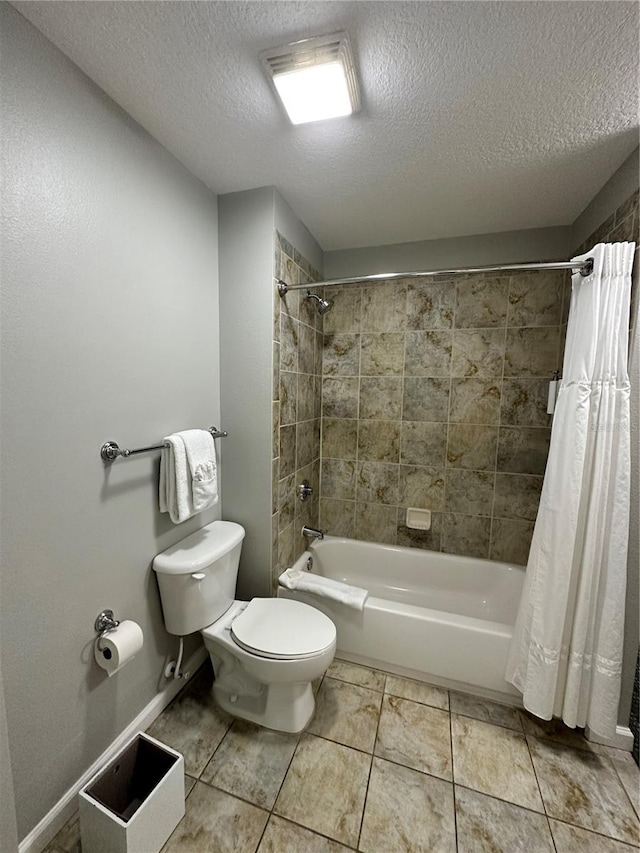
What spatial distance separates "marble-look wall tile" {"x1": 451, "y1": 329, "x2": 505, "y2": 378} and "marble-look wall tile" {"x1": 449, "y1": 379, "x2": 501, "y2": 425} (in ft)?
0.19

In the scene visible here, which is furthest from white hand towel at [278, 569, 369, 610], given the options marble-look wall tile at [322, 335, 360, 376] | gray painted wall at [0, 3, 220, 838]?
marble-look wall tile at [322, 335, 360, 376]

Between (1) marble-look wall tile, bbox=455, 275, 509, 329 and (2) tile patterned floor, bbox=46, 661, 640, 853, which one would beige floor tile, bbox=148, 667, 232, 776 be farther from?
(1) marble-look wall tile, bbox=455, 275, 509, 329

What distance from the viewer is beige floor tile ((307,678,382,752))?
4.70 ft

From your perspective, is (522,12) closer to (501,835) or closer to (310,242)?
(310,242)

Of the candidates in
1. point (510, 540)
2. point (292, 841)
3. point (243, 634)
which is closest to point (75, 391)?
point (243, 634)

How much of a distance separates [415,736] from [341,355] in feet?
6.79

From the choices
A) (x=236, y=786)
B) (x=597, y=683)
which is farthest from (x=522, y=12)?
(x=236, y=786)

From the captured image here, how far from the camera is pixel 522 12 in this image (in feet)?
2.85

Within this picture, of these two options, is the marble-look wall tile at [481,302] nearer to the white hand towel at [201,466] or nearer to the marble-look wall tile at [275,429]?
the marble-look wall tile at [275,429]

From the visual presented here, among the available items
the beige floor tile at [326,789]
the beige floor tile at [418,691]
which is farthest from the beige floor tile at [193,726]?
the beige floor tile at [418,691]

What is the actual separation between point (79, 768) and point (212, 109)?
2311 mm

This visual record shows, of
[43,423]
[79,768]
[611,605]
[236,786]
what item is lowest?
[236,786]

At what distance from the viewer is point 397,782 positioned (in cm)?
126

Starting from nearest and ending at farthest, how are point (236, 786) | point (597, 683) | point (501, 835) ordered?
point (501, 835) → point (236, 786) → point (597, 683)
